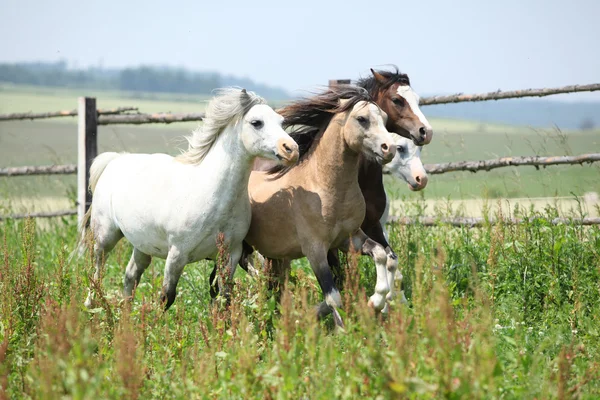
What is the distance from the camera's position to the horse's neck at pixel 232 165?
228 inches

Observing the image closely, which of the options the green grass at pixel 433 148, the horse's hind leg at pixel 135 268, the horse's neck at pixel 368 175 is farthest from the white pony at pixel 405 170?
the horse's hind leg at pixel 135 268

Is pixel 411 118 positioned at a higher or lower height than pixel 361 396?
higher

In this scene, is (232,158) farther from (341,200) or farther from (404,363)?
(404,363)

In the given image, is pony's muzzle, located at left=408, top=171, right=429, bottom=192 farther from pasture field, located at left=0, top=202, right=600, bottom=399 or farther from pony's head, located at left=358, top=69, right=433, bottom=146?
pasture field, located at left=0, top=202, right=600, bottom=399

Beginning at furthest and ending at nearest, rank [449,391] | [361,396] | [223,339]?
[223,339] → [361,396] → [449,391]

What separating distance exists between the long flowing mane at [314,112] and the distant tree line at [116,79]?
3011 inches

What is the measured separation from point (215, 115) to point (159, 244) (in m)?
1.15

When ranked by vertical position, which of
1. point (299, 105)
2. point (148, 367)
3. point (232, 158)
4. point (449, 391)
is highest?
point (299, 105)

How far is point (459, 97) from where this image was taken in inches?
344

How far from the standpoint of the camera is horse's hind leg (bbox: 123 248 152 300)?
6805 mm

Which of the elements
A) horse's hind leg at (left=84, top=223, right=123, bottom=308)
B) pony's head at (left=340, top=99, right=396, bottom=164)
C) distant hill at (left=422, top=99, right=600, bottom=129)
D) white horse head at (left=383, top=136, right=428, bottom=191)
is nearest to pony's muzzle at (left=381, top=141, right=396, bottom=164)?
pony's head at (left=340, top=99, right=396, bottom=164)

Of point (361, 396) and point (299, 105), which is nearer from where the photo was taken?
point (361, 396)

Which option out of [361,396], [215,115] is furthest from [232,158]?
[361,396]

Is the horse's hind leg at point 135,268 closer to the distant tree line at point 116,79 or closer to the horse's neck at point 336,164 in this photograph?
the horse's neck at point 336,164
